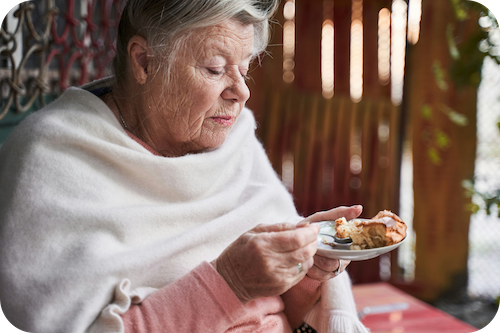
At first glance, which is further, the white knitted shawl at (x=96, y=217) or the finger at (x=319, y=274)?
the finger at (x=319, y=274)

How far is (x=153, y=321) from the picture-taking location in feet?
3.25

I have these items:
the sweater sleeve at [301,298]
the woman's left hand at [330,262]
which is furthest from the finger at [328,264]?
the sweater sleeve at [301,298]

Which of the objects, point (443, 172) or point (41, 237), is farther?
point (443, 172)

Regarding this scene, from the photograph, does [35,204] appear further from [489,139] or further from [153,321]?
[489,139]

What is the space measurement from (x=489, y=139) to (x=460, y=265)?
97 centimetres

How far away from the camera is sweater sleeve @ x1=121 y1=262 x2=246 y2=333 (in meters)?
0.98

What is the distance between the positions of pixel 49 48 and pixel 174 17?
1328 millimetres

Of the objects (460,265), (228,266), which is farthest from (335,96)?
(228,266)

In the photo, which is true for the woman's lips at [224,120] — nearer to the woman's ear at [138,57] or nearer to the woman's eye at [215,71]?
the woman's eye at [215,71]

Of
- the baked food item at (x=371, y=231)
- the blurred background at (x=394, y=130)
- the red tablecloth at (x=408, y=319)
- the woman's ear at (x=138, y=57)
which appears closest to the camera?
the baked food item at (x=371, y=231)

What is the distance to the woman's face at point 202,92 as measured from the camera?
3.77 feet

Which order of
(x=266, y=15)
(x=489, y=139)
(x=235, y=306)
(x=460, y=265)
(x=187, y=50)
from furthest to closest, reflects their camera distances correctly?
(x=460, y=265)
(x=489, y=139)
(x=266, y=15)
(x=187, y=50)
(x=235, y=306)

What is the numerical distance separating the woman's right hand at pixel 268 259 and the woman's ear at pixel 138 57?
1.88 ft

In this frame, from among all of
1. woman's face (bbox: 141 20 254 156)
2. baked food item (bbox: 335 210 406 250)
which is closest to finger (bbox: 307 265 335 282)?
baked food item (bbox: 335 210 406 250)
